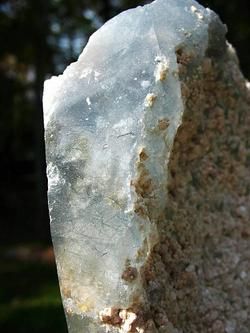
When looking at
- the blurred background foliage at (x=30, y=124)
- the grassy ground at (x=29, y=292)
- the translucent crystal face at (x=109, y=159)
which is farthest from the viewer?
the blurred background foliage at (x=30, y=124)

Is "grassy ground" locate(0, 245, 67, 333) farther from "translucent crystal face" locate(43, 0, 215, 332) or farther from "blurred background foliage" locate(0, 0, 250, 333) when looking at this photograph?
"translucent crystal face" locate(43, 0, 215, 332)

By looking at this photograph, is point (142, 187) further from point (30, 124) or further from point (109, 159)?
point (30, 124)

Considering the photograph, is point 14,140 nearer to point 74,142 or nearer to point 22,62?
point 22,62

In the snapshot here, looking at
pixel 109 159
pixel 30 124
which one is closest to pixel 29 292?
pixel 109 159

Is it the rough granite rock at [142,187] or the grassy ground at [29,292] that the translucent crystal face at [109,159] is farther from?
the grassy ground at [29,292]

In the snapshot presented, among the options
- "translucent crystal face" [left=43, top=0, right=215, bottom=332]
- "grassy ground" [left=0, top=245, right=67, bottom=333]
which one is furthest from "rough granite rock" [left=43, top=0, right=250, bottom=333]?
"grassy ground" [left=0, top=245, right=67, bottom=333]

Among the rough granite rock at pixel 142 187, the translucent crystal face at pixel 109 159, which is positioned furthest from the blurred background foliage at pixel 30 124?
the translucent crystal face at pixel 109 159

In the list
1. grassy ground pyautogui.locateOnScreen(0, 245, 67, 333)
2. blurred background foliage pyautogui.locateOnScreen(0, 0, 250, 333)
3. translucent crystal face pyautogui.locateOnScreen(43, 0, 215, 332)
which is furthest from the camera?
blurred background foliage pyautogui.locateOnScreen(0, 0, 250, 333)
